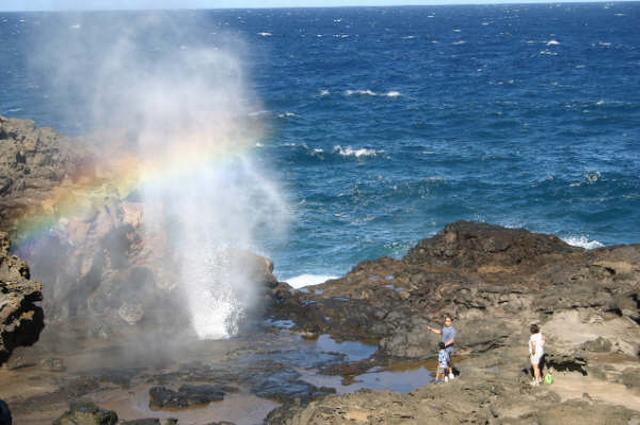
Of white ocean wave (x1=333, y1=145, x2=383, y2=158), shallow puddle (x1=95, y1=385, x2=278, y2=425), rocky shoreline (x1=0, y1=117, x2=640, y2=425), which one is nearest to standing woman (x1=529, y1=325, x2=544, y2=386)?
rocky shoreline (x1=0, y1=117, x2=640, y2=425)

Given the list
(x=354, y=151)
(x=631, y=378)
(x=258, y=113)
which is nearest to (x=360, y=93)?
(x=258, y=113)

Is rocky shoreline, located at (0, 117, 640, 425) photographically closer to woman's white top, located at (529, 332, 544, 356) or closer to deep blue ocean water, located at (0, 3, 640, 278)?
woman's white top, located at (529, 332, 544, 356)

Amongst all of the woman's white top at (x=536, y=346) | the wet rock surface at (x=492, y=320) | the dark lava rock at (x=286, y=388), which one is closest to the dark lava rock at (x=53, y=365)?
the dark lava rock at (x=286, y=388)

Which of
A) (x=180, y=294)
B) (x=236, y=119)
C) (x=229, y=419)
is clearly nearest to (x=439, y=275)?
(x=180, y=294)

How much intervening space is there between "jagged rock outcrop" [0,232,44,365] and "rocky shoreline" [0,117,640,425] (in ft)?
0.12

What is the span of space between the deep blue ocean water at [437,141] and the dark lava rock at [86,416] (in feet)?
65.4

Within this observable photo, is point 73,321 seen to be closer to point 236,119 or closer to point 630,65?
point 236,119

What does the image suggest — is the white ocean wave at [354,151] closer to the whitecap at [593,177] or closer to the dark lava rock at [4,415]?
the whitecap at [593,177]

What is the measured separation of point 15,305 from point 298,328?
A: 10.5 m

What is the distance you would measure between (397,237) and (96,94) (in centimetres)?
5157

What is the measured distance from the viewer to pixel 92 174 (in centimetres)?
3116

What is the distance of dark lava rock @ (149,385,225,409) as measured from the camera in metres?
20.4

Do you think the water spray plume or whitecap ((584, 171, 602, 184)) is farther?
whitecap ((584, 171, 602, 184))

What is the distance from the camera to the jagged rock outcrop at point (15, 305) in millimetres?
18000
